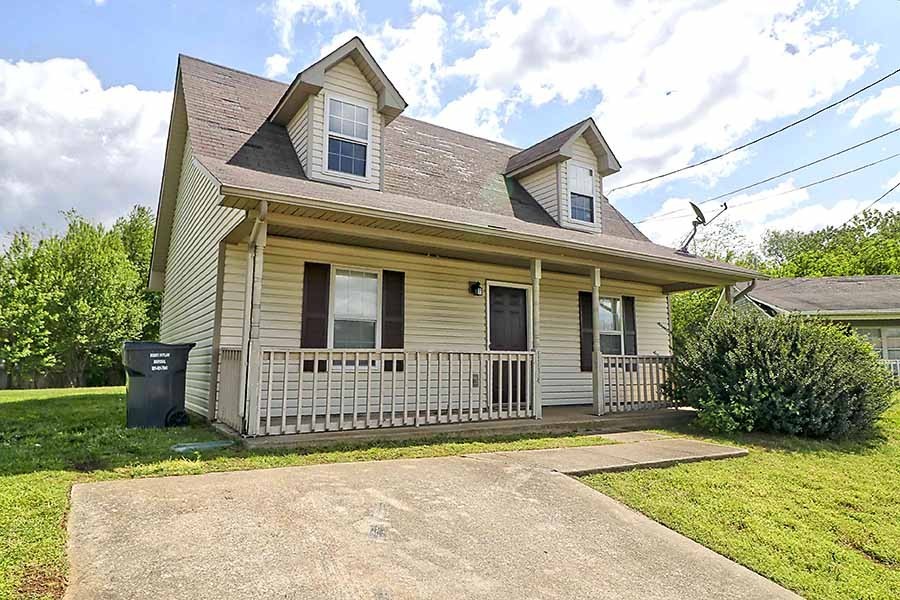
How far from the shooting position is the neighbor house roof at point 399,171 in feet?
22.1

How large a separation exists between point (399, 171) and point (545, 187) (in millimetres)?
3234

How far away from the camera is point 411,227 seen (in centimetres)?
637

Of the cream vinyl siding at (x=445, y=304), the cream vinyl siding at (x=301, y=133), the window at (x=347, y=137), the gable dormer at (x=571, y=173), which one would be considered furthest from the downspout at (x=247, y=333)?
the gable dormer at (x=571, y=173)

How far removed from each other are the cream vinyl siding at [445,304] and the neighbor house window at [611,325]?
234 mm

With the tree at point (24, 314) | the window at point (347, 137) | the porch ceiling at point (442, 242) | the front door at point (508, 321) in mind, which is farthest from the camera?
the tree at point (24, 314)

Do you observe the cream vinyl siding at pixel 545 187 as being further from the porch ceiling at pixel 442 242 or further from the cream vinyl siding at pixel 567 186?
the porch ceiling at pixel 442 242

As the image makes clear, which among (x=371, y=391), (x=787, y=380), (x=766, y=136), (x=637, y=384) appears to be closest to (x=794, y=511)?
(x=787, y=380)

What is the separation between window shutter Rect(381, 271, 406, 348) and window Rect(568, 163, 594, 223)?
171 inches

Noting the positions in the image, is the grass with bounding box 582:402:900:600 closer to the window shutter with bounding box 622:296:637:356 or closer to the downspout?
the downspout

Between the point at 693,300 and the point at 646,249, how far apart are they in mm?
12492

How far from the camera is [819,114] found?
41.6 ft

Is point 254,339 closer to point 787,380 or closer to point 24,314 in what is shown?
point 787,380

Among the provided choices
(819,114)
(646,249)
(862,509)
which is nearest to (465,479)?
(862,509)

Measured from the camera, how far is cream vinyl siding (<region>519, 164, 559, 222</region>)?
1036cm
